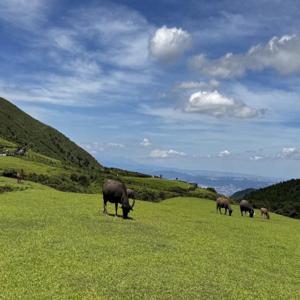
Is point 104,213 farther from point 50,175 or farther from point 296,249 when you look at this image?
point 50,175

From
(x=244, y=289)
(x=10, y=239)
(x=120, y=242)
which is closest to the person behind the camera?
(x=244, y=289)

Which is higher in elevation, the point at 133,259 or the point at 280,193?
the point at 280,193

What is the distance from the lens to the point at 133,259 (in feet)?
77.6

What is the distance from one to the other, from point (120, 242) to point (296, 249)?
13.8m

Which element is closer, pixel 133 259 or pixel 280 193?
pixel 133 259

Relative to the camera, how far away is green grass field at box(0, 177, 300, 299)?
1873 cm

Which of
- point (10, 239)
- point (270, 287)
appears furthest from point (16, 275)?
point (270, 287)

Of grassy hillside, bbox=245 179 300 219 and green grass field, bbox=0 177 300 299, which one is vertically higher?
grassy hillside, bbox=245 179 300 219

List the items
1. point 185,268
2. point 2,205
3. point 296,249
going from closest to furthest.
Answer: point 185,268 → point 296,249 → point 2,205

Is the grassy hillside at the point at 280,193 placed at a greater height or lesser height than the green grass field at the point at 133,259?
greater

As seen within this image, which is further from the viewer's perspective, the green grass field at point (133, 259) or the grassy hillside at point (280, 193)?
the grassy hillside at point (280, 193)

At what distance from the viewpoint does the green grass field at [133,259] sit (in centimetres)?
1873

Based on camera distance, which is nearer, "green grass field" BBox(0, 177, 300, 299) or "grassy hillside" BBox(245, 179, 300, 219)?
"green grass field" BBox(0, 177, 300, 299)

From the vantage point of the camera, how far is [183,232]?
3506 cm
